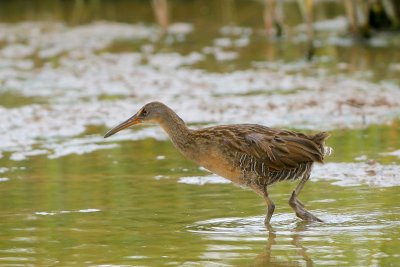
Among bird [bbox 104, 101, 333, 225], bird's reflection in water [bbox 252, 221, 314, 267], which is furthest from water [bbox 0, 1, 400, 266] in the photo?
bird [bbox 104, 101, 333, 225]

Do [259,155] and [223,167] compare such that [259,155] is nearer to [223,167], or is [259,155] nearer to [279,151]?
[279,151]

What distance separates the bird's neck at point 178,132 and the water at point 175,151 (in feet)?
1.73

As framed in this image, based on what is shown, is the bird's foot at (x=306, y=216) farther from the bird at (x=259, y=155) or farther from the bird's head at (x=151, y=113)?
the bird's head at (x=151, y=113)

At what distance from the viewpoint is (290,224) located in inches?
331

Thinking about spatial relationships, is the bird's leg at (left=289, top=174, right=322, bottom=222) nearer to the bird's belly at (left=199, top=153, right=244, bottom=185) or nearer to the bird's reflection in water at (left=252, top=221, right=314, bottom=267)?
the bird's reflection in water at (left=252, top=221, right=314, bottom=267)

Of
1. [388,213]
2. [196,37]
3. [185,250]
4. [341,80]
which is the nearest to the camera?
[185,250]

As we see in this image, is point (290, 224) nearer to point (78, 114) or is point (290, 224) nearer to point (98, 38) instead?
point (78, 114)

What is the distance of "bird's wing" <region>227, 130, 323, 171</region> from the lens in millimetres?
8492

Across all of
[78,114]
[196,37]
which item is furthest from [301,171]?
[196,37]

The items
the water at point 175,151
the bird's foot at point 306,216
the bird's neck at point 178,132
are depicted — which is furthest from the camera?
the bird's neck at point 178,132

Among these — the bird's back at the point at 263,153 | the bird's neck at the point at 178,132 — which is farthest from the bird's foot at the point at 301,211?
the bird's neck at the point at 178,132

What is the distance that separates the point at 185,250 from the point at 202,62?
35.7 ft

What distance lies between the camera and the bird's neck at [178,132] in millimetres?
8797

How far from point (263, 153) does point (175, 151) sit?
3111 millimetres
